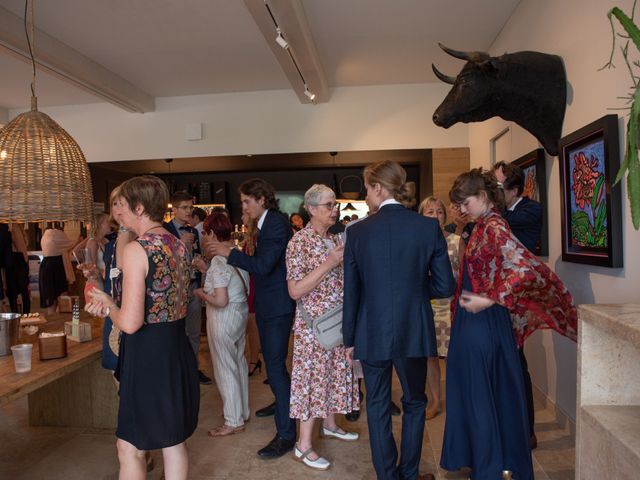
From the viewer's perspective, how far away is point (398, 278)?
227cm

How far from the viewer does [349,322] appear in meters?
2.39

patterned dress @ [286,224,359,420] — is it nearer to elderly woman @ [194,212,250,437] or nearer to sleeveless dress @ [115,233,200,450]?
elderly woman @ [194,212,250,437]

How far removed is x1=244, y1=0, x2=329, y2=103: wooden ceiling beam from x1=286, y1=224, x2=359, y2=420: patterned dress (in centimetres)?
209

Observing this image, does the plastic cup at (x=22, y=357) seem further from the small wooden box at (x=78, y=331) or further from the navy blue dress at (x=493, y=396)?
the navy blue dress at (x=493, y=396)

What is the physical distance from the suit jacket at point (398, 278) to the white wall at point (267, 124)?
4490 mm

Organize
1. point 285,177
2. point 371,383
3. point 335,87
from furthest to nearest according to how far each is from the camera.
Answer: point 285,177 < point 335,87 < point 371,383

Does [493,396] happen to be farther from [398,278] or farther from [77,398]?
[77,398]

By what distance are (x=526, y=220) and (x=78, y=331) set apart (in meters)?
2.85

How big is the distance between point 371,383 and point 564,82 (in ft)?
7.75

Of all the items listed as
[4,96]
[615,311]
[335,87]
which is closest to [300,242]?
[615,311]

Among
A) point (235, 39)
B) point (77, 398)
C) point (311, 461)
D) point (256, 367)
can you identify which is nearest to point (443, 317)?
point (311, 461)

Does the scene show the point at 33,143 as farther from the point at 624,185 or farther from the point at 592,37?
the point at 592,37

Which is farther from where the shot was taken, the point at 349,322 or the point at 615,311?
the point at 349,322

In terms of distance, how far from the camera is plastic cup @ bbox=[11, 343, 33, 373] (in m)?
2.16
